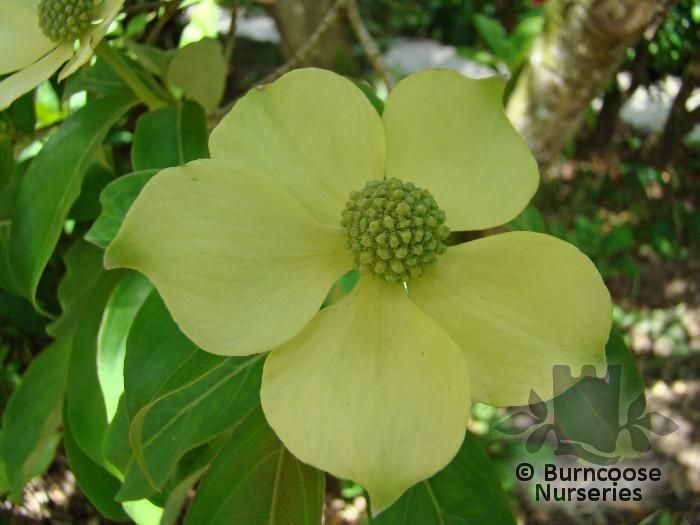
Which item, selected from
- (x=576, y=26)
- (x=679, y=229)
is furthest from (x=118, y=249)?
(x=679, y=229)

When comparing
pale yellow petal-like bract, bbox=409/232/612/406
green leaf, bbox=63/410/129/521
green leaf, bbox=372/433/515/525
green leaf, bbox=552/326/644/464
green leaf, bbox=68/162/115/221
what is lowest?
green leaf, bbox=552/326/644/464

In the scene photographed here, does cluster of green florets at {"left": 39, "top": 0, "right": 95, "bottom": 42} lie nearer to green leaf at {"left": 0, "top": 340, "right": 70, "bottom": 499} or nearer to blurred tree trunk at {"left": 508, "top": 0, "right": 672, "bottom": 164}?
green leaf at {"left": 0, "top": 340, "right": 70, "bottom": 499}

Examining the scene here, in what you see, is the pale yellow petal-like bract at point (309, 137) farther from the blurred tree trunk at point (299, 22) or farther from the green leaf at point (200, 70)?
the blurred tree trunk at point (299, 22)

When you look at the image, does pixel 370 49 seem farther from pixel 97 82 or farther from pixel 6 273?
pixel 6 273

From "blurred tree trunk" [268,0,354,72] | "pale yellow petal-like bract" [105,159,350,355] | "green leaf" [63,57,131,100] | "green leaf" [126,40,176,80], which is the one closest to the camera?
"pale yellow petal-like bract" [105,159,350,355]

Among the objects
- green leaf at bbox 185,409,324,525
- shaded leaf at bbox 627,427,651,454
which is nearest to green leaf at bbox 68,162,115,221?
green leaf at bbox 185,409,324,525

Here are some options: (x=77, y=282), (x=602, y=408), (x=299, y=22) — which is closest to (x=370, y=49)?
(x=77, y=282)

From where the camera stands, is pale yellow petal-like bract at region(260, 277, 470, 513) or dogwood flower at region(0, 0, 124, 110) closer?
pale yellow petal-like bract at region(260, 277, 470, 513)
